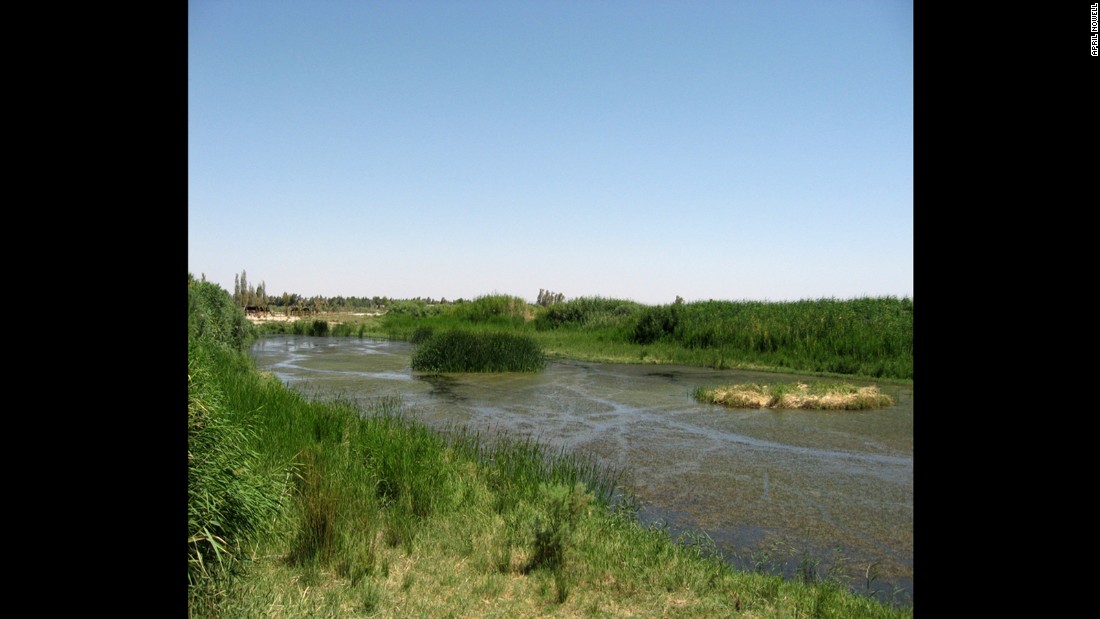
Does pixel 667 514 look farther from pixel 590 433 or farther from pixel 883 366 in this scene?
pixel 883 366

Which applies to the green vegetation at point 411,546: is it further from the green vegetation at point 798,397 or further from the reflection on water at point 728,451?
the green vegetation at point 798,397

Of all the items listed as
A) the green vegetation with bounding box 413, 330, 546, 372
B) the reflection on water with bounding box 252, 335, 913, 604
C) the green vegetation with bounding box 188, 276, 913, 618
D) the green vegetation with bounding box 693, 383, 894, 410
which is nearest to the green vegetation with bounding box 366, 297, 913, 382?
the reflection on water with bounding box 252, 335, 913, 604

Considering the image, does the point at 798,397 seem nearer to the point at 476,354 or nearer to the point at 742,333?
the point at 476,354

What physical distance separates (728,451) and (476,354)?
10.0 meters

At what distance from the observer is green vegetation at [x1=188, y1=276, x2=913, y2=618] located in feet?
11.1

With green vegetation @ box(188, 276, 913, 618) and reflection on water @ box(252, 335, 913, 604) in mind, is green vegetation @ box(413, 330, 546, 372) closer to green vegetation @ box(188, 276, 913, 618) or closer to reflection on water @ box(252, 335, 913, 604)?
reflection on water @ box(252, 335, 913, 604)

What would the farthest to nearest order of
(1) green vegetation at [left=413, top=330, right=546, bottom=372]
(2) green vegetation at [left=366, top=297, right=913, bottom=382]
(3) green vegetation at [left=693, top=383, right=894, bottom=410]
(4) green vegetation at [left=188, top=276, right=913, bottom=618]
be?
(2) green vegetation at [left=366, top=297, right=913, bottom=382], (1) green vegetation at [left=413, top=330, right=546, bottom=372], (3) green vegetation at [left=693, top=383, right=894, bottom=410], (4) green vegetation at [left=188, top=276, right=913, bottom=618]

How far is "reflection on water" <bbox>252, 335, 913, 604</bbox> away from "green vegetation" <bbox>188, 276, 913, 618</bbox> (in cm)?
63

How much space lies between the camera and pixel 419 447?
6457 millimetres

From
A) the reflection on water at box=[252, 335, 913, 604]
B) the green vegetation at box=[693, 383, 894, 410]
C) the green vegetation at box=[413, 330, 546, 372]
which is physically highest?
the green vegetation at box=[413, 330, 546, 372]

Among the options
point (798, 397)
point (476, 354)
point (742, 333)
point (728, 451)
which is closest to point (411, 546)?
point (728, 451)
